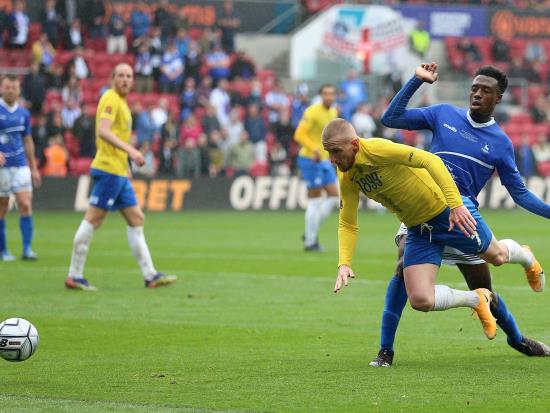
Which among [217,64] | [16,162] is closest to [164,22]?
[217,64]

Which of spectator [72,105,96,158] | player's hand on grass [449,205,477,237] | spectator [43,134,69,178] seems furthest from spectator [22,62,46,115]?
player's hand on grass [449,205,477,237]

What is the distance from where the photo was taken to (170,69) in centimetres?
3077

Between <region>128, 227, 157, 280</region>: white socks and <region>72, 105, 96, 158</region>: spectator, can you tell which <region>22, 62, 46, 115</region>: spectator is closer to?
<region>72, 105, 96, 158</region>: spectator

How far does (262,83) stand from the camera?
34.1 meters

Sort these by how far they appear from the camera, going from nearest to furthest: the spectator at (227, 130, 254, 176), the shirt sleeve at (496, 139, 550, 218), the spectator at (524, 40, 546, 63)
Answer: the shirt sleeve at (496, 139, 550, 218)
the spectator at (227, 130, 254, 176)
the spectator at (524, 40, 546, 63)

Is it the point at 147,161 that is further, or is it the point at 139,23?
the point at 139,23

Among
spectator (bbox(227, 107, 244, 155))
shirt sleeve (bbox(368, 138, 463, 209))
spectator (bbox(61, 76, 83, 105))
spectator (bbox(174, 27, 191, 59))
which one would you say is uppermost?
shirt sleeve (bbox(368, 138, 463, 209))

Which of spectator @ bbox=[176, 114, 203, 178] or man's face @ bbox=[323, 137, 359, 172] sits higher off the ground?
man's face @ bbox=[323, 137, 359, 172]

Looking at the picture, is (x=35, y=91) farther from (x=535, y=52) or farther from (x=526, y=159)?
(x=535, y=52)

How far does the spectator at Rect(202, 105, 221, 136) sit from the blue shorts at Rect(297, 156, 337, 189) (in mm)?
11249

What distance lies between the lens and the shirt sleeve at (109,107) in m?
13.3

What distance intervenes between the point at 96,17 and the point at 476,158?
23770 millimetres

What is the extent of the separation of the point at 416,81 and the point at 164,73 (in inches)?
890

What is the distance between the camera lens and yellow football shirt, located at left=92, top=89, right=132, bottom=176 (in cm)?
1336
